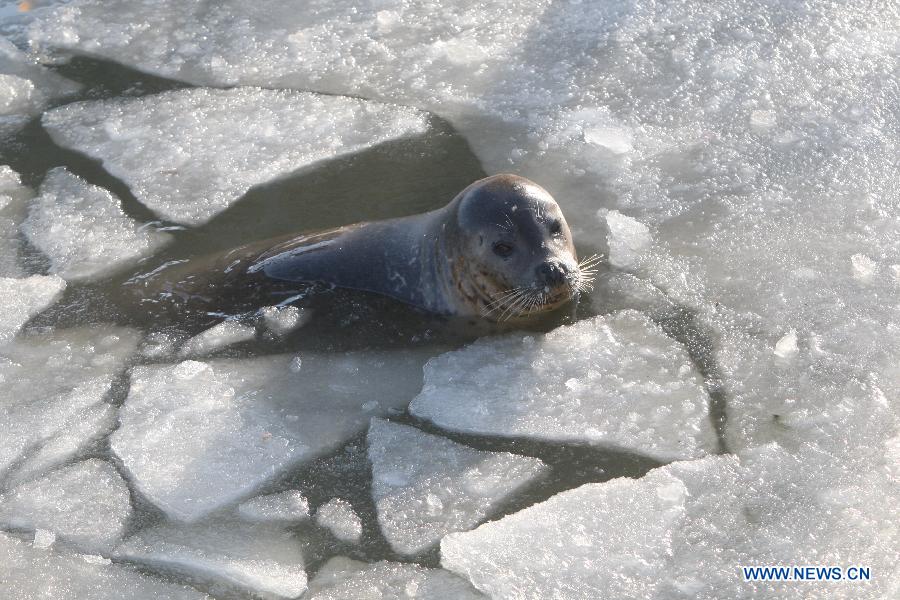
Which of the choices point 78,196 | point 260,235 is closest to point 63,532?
point 260,235

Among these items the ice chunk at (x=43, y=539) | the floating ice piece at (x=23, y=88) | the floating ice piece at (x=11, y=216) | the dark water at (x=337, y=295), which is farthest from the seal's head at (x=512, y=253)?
the floating ice piece at (x=23, y=88)

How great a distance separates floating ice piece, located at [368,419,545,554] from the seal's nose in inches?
28.6

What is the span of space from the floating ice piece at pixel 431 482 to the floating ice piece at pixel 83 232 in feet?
5.28

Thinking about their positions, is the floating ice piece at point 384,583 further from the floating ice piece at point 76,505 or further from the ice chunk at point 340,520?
the floating ice piece at point 76,505

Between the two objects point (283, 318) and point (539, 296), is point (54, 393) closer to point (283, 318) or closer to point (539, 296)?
point (283, 318)

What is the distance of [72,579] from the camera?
279 cm

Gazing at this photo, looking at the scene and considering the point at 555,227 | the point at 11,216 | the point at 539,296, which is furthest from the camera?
the point at 11,216

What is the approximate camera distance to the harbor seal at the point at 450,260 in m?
3.69

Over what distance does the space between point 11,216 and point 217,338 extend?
1.40 metres

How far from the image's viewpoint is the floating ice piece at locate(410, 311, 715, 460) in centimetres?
312

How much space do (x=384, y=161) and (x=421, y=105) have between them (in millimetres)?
483

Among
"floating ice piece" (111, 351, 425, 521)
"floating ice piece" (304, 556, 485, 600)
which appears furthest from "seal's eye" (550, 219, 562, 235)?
"floating ice piece" (304, 556, 485, 600)

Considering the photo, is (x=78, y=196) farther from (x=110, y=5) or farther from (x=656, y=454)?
(x=656, y=454)

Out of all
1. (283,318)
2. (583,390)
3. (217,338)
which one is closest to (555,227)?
(583,390)
